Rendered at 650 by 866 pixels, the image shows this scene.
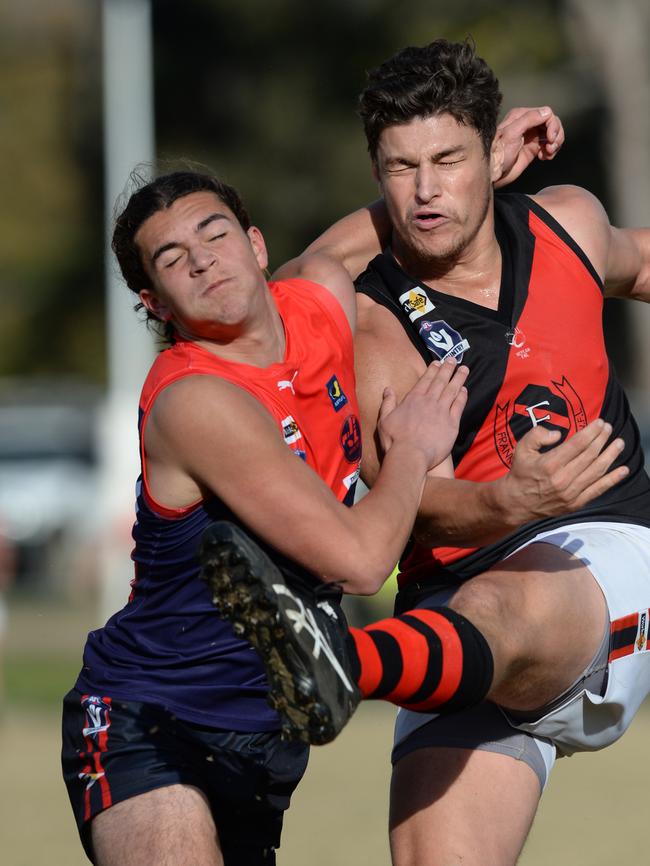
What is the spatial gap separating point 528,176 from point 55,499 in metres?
10.1

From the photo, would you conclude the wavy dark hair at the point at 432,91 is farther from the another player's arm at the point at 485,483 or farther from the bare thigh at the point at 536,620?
the bare thigh at the point at 536,620

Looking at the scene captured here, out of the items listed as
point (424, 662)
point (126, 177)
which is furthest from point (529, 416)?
point (126, 177)

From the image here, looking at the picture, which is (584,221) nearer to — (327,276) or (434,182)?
(434,182)

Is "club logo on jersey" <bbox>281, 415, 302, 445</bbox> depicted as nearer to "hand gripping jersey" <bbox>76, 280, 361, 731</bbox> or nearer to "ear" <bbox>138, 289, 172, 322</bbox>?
"hand gripping jersey" <bbox>76, 280, 361, 731</bbox>

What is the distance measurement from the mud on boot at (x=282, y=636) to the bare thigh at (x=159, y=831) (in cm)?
50

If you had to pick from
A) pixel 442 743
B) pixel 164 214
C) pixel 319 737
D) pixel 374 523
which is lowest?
pixel 442 743

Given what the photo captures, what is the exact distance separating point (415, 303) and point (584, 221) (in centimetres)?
69

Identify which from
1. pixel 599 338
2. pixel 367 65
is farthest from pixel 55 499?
pixel 599 338

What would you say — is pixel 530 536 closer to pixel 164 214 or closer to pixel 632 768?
pixel 164 214

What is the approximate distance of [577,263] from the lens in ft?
15.9

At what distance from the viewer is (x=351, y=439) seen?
434 centimetres

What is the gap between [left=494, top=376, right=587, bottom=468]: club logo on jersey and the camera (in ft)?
15.2

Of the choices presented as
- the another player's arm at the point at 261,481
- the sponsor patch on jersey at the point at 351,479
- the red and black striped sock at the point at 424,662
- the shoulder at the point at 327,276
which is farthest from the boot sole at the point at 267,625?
the shoulder at the point at 327,276

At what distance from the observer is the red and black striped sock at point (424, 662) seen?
371 centimetres
